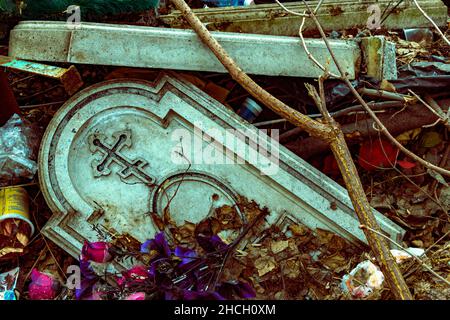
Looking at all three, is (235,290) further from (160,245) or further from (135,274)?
(135,274)

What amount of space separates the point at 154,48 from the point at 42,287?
5.10 ft

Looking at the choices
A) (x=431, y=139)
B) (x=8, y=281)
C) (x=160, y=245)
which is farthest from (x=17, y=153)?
(x=431, y=139)

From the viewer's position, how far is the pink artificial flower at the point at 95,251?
2.95 meters

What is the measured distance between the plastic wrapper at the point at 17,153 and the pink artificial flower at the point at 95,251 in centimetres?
67

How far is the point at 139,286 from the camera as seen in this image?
8.82ft

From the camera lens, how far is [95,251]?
2957mm

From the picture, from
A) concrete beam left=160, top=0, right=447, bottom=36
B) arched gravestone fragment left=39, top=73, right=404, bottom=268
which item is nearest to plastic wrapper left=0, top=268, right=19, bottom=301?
arched gravestone fragment left=39, top=73, right=404, bottom=268

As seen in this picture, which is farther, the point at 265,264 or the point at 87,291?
the point at 265,264

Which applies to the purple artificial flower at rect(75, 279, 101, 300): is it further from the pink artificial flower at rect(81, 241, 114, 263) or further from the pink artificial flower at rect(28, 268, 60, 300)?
the pink artificial flower at rect(28, 268, 60, 300)

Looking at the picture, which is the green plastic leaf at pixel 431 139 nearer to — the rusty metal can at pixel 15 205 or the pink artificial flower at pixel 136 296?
the pink artificial flower at pixel 136 296

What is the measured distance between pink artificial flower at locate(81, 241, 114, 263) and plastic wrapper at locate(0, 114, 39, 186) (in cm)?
67

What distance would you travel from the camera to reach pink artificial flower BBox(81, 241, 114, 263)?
2951 millimetres

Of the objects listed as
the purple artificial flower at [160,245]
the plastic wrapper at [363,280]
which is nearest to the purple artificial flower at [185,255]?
the purple artificial flower at [160,245]
